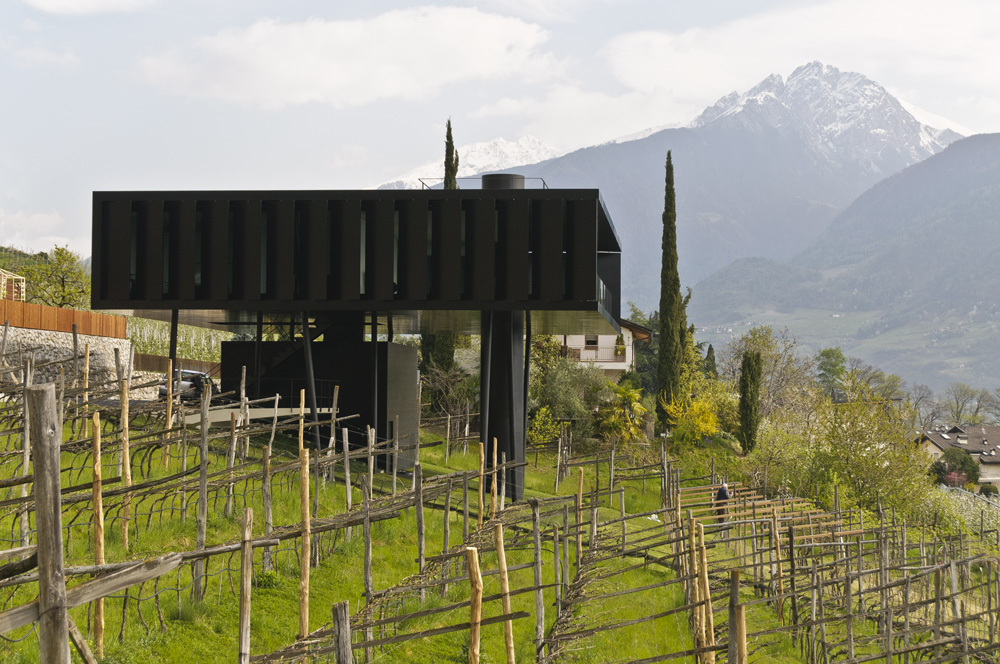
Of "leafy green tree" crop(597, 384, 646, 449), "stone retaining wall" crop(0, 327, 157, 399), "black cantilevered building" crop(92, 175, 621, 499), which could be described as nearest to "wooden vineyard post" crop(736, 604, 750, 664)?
"black cantilevered building" crop(92, 175, 621, 499)

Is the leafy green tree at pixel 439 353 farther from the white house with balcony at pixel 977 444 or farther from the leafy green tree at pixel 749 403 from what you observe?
the white house with balcony at pixel 977 444

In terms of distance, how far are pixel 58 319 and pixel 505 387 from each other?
1805cm

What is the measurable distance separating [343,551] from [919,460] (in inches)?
955

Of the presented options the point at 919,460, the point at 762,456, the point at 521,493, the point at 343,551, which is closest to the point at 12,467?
the point at 343,551

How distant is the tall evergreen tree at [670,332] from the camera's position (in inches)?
1827

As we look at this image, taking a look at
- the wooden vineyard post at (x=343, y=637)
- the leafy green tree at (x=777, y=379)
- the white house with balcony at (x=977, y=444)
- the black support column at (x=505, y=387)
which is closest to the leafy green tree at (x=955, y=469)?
the white house with balcony at (x=977, y=444)

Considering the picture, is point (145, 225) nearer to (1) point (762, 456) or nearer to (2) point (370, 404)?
(2) point (370, 404)

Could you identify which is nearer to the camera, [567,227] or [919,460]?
[567,227]

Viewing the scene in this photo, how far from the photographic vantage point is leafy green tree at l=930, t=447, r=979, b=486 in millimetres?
61562

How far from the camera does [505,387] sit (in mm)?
27344

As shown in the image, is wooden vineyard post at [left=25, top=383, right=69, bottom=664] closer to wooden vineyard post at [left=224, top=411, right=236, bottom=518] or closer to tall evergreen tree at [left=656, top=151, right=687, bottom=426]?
wooden vineyard post at [left=224, top=411, right=236, bottom=518]

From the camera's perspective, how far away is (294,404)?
29422 mm

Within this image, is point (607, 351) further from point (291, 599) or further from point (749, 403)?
point (291, 599)

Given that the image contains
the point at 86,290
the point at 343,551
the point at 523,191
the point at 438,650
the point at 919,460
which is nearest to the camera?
the point at 438,650
